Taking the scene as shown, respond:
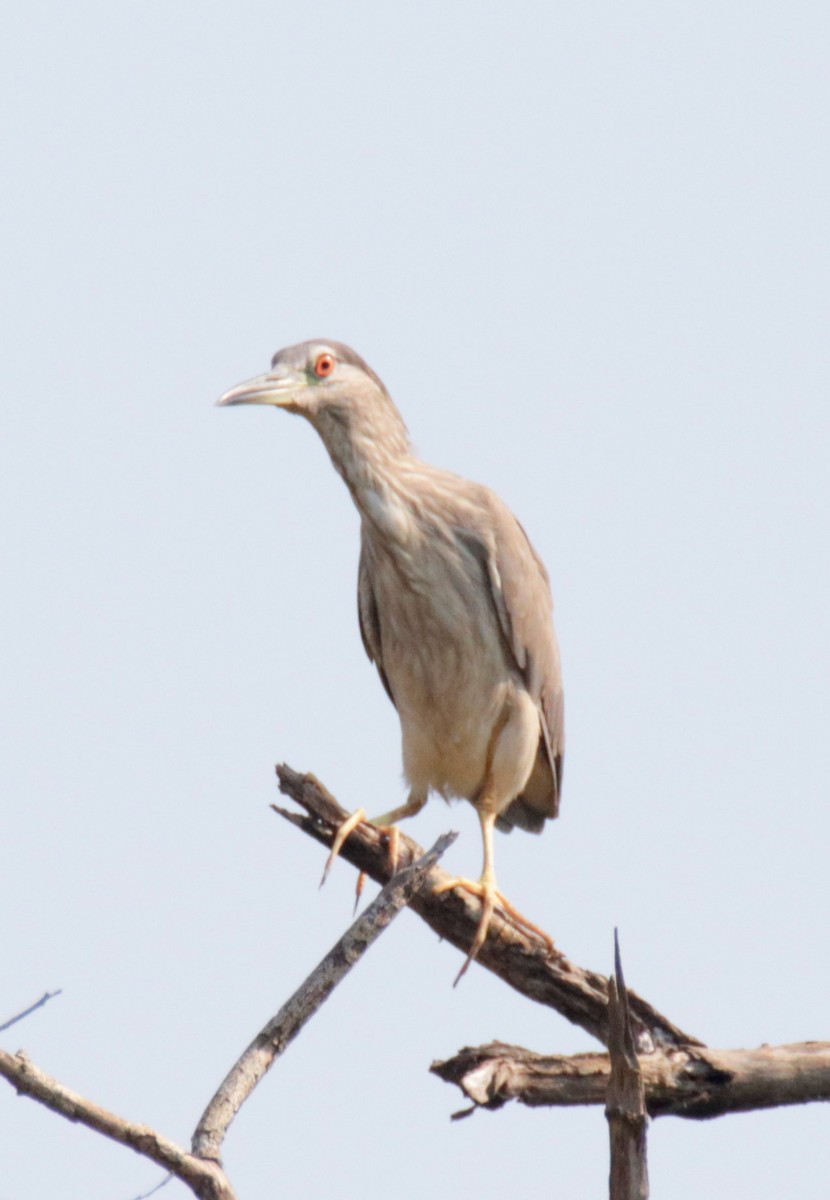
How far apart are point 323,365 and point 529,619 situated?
4.30 feet

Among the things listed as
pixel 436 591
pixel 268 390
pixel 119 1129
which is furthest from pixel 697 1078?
pixel 268 390

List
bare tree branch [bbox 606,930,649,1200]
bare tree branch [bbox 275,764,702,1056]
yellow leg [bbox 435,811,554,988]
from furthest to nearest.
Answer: yellow leg [bbox 435,811,554,988]
bare tree branch [bbox 275,764,702,1056]
bare tree branch [bbox 606,930,649,1200]

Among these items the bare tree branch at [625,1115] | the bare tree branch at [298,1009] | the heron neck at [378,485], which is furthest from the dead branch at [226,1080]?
the heron neck at [378,485]

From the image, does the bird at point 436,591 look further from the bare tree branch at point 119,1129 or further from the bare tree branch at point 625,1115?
the bare tree branch at point 119,1129

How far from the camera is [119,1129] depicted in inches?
135

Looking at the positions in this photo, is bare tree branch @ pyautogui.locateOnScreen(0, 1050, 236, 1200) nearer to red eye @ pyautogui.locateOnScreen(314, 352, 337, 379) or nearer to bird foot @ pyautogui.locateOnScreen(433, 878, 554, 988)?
bird foot @ pyautogui.locateOnScreen(433, 878, 554, 988)

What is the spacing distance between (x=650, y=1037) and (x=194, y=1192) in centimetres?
185

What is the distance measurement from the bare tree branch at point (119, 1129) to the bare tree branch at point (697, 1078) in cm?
129

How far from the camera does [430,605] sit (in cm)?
623

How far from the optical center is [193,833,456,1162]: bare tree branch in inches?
143

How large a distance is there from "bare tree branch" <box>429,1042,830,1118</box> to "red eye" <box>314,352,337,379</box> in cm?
282

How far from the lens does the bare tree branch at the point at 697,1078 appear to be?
4613 mm

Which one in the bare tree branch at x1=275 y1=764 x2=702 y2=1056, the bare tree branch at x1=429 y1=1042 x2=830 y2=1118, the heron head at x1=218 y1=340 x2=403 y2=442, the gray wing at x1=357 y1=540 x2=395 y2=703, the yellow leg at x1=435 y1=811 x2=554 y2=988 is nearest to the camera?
the bare tree branch at x1=429 y1=1042 x2=830 y2=1118

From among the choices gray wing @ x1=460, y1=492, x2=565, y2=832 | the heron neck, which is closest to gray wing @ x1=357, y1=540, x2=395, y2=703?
the heron neck
